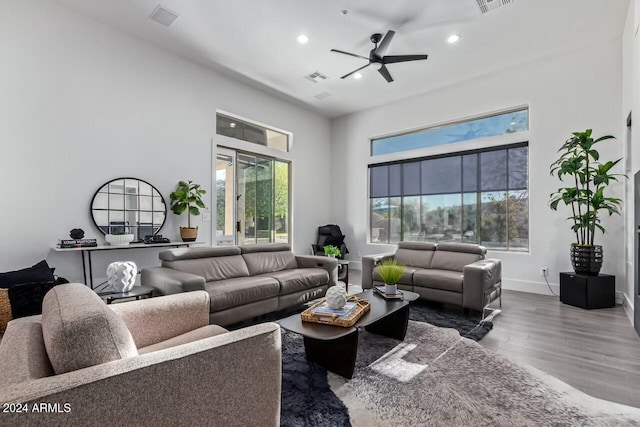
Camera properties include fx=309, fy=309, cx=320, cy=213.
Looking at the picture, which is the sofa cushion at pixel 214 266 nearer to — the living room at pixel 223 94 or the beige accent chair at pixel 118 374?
the living room at pixel 223 94

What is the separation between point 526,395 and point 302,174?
18.8 ft

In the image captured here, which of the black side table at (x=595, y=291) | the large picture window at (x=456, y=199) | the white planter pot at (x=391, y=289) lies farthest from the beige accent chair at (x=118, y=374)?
the large picture window at (x=456, y=199)

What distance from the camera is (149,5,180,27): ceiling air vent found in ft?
12.4

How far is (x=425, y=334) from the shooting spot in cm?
300

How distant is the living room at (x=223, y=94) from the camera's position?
3572mm

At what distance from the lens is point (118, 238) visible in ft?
13.0

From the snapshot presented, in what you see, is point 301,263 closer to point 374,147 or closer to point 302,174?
point 302,174

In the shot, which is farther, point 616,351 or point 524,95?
point 524,95

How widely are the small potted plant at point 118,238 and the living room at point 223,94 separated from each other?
11.4 inches

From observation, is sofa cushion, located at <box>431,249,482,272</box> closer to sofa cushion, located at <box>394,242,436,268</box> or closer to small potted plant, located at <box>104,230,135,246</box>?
sofa cushion, located at <box>394,242,436,268</box>

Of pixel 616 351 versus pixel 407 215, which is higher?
pixel 407 215

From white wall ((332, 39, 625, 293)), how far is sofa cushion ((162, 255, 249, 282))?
4290 millimetres

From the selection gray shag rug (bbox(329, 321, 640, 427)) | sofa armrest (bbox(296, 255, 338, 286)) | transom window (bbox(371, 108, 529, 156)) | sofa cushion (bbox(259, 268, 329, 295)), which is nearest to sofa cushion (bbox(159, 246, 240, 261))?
sofa cushion (bbox(259, 268, 329, 295))

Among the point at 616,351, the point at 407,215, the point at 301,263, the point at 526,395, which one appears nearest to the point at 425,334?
the point at 526,395
